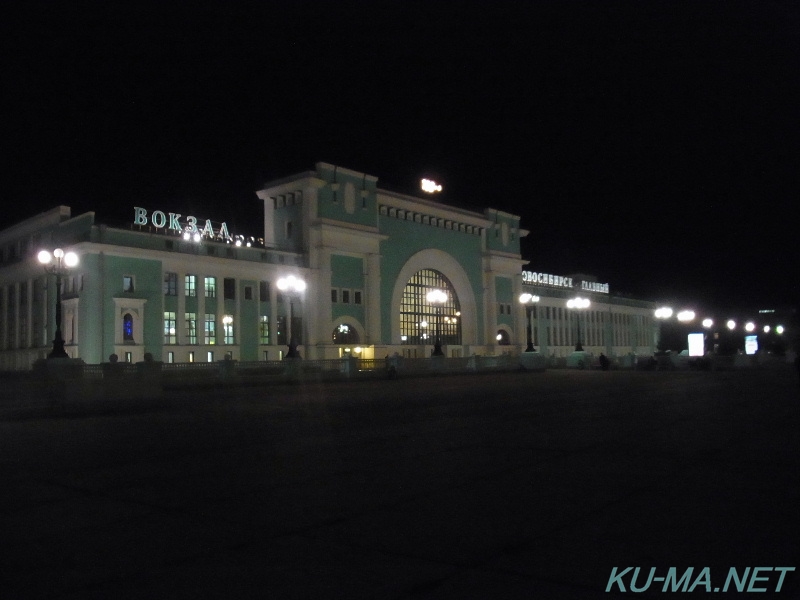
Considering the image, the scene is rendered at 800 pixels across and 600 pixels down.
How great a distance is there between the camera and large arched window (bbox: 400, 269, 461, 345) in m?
70.4

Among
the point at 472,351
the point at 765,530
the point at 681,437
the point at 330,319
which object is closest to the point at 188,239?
the point at 330,319

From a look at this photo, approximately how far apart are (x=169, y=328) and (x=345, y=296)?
17.0m

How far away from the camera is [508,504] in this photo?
7.14 meters

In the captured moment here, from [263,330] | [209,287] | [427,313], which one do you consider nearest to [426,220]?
[427,313]

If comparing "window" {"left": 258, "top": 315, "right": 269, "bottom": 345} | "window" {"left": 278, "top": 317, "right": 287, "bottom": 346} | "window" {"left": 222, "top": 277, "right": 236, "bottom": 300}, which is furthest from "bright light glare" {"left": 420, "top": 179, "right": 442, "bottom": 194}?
"window" {"left": 222, "top": 277, "right": 236, "bottom": 300}

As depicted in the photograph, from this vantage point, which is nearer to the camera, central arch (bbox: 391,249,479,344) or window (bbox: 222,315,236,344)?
window (bbox: 222,315,236,344)

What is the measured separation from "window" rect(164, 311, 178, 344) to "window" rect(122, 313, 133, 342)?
2629 millimetres

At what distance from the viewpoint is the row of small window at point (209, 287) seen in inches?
2046

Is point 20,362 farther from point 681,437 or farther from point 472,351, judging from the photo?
point 681,437

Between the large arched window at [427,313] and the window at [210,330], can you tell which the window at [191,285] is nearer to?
the window at [210,330]

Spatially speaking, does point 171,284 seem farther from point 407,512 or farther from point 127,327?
point 407,512

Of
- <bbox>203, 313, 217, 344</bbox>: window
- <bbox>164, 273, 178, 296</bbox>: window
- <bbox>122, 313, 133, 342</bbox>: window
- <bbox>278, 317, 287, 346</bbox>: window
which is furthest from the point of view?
<bbox>278, 317, 287, 346</bbox>: window

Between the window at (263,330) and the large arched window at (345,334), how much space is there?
6413mm

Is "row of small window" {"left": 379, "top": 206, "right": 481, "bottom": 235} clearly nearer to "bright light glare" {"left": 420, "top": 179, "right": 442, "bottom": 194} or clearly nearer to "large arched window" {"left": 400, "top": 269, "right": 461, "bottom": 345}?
"bright light glare" {"left": 420, "top": 179, "right": 442, "bottom": 194}
